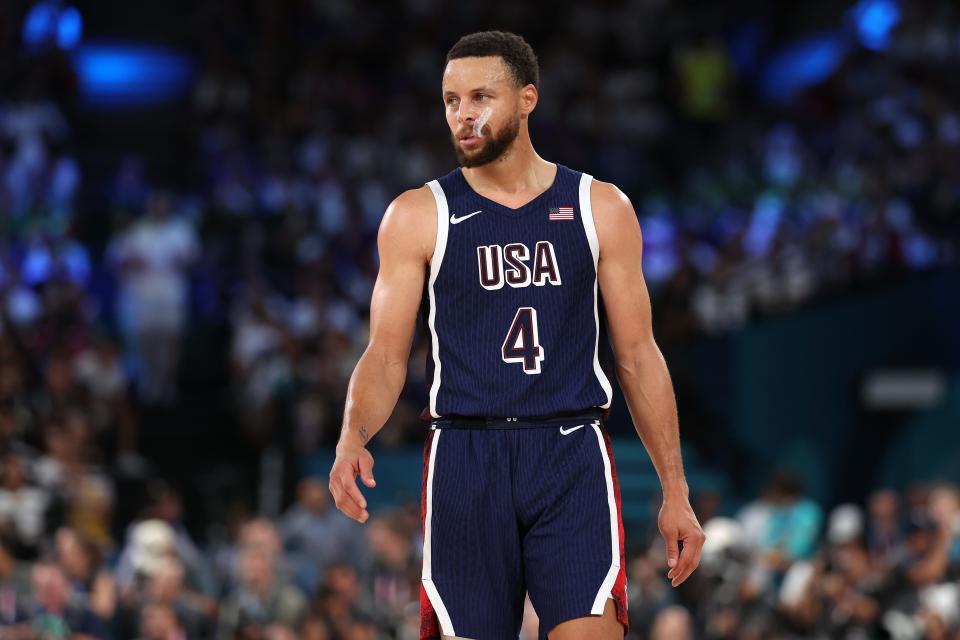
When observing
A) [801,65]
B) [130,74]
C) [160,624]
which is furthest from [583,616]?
[801,65]

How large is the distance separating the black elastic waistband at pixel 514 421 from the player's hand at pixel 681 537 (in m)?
0.37

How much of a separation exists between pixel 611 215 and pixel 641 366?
0.49 m

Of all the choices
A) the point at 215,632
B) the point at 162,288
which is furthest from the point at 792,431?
the point at 215,632

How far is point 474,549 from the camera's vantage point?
16.3 ft

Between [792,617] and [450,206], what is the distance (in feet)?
25.3

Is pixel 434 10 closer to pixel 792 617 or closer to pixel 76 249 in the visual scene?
pixel 76 249

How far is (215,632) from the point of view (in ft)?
37.9

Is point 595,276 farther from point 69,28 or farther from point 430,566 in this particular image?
point 69,28

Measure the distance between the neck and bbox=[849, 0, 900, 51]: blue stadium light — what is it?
16.3 m

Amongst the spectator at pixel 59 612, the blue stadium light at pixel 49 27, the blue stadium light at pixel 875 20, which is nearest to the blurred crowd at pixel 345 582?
the spectator at pixel 59 612

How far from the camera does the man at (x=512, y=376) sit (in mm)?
4961

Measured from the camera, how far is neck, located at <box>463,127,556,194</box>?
5.21 m

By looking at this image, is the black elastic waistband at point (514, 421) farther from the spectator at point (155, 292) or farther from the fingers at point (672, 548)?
the spectator at point (155, 292)

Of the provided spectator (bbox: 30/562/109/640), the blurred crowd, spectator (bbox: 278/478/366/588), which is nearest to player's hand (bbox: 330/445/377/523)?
the blurred crowd
